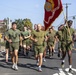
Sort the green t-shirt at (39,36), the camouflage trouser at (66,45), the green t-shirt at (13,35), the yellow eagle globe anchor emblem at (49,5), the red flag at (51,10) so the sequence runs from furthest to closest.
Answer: the green t-shirt at (13,35) < the green t-shirt at (39,36) < the camouflage trouser at (66,45) < the yellow eagle globe anchor emblem at (49,5) < the red flag at (51,10)

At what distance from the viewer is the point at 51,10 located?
39.4ft

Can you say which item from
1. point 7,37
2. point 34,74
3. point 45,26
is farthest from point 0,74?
point 45,26

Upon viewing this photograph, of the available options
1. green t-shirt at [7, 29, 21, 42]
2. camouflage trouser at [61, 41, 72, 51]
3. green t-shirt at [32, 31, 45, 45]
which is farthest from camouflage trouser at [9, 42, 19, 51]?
camouflage trouser at [61, 41, 72, 51]

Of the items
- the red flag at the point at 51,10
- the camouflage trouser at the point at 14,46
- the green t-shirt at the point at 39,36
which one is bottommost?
the camouflage trouser at the point at 14,46

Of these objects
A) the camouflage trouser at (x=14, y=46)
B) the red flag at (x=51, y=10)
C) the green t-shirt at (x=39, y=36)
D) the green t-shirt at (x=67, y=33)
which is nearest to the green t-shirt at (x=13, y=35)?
the camouflage trouser at (x=14, y=46)

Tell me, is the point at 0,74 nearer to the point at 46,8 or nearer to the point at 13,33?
the point at 13,33

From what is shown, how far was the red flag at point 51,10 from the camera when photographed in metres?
11.6

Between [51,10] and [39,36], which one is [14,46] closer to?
[39,36]

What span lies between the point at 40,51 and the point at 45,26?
3.46 ft

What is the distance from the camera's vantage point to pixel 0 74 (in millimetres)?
11242

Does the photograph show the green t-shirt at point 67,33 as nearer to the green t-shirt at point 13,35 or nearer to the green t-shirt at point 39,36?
the green t-shirt at point 39,36

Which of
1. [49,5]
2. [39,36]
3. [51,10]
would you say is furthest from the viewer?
[39,36]

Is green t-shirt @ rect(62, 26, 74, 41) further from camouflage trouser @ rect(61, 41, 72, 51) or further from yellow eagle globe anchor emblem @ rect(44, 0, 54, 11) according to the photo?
yellow eagle globe anchor emblem @ rect(44, 0, 54, 11)

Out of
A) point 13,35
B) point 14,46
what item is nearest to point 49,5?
point 13,35
